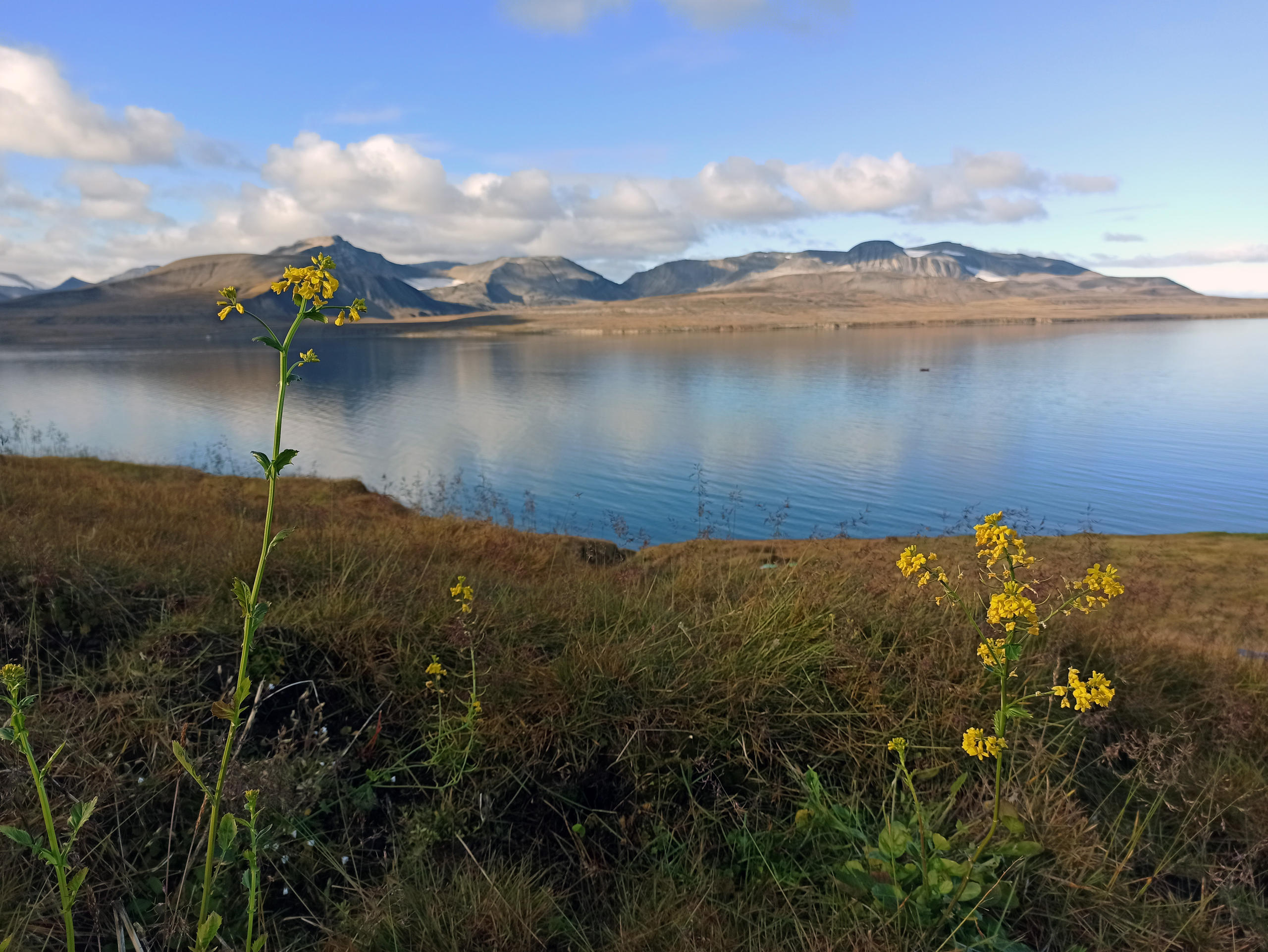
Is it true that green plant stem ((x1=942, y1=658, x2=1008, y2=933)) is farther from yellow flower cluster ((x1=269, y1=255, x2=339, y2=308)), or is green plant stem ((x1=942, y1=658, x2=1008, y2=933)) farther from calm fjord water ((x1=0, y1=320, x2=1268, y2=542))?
calm fjord water ((x1=0, y1=320, x2=1268, y2=542))

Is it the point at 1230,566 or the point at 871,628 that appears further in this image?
the point at 1230,566

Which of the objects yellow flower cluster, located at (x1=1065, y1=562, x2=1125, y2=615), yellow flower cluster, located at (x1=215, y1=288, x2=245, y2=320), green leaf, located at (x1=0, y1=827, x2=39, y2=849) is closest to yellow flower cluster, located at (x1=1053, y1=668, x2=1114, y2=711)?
yellow flower cluster, located at (x1=1065, y1=562, x2=1125, y2=615)

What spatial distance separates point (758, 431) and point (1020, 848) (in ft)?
133

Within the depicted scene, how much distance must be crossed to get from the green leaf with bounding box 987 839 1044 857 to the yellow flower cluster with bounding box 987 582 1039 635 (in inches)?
38.0

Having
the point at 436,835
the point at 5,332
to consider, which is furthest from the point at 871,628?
the point at 5,332

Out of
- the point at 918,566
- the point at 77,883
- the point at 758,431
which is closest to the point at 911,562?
the point at 918,566

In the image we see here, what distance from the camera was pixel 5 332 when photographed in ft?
567

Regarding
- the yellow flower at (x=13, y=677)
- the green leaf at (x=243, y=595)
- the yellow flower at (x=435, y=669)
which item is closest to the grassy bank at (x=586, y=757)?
the yellow flower at (x=435, y=669)

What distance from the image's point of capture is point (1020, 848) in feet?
9.75

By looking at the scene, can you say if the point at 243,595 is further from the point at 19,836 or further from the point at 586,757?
the point at 586,757

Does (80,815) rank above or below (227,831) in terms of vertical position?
above

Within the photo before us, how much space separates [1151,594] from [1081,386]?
2370 inches

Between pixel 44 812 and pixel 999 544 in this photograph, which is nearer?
pixel 44 812

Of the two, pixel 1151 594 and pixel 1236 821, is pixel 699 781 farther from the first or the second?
pixel 1151 594
